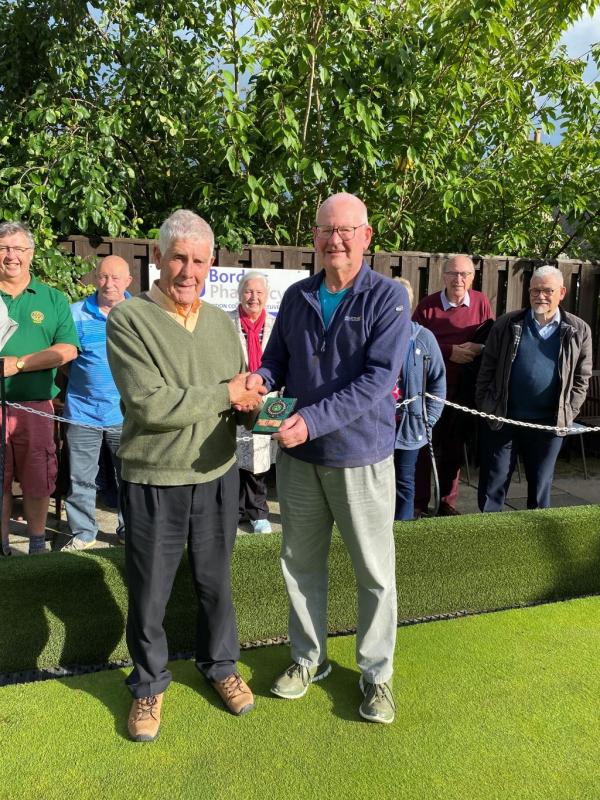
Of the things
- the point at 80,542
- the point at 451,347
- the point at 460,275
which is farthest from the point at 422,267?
the point at 80,542

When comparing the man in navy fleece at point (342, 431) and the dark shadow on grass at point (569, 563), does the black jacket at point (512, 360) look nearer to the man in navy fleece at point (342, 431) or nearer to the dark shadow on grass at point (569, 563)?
the dark shadow on grass at point (569, 563)

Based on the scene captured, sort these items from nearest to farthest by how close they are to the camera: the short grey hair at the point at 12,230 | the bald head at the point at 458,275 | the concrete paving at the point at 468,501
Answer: the short grey hair at the point at 12,230 < the concrete paving at the point at 468,501 < the bald head at the point at 458,275

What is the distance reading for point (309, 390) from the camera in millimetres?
2619

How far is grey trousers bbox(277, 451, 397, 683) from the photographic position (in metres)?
2.63

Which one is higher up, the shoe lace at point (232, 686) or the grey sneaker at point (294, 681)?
the shoe lace at point (232, 686)

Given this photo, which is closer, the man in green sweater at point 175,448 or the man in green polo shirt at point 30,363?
the man in green sweater at point 175,448

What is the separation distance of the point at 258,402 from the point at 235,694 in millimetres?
1228

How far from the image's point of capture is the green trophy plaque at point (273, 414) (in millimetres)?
2465

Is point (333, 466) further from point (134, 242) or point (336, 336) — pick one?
point (134, 242)

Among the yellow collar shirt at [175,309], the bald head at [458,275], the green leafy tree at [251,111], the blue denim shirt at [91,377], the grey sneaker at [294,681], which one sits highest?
the green leafy tree at [251,111]

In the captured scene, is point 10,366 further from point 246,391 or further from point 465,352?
point 465,352

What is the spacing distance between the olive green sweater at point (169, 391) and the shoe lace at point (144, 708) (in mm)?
882

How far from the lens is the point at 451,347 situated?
17.0 ft

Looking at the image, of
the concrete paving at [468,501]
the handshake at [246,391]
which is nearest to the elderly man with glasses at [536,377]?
the concrete paving at [468,501]
